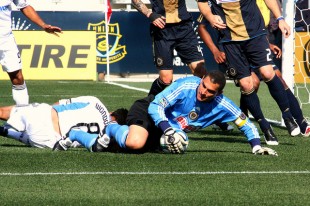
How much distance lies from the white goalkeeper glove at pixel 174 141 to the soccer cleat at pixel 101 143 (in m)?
0.60

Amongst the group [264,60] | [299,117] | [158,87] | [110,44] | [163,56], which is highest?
[264,60]

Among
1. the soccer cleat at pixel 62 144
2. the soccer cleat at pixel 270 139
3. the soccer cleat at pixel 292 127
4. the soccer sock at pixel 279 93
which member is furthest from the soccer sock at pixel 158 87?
the soccer cleat at pixel 62 144

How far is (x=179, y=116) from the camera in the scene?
9.16 metres

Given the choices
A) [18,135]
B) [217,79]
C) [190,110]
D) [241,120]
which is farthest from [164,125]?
[18,135]

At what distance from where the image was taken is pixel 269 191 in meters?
6.89

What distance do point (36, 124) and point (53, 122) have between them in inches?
7.3

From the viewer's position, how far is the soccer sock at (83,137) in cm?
910

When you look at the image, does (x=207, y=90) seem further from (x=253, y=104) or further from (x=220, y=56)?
(x=220, y=56)

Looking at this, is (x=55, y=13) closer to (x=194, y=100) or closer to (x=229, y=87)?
(x=229, y=87)

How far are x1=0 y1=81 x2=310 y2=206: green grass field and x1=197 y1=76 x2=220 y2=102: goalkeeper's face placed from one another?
548 millimetres

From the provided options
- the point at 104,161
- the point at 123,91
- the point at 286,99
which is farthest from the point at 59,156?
the point at 123,91

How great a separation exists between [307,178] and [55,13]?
20.7m

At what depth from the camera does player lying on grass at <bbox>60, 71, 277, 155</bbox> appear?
870cm

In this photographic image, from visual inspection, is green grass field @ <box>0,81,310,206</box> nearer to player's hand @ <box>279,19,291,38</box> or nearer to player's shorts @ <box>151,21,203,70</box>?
player's hand @ <box>279,19,291,38</box>
